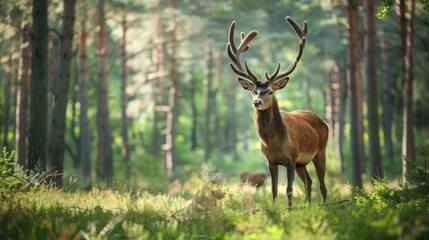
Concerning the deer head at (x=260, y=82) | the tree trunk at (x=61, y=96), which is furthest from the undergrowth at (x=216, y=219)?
the tree trunk at (x=61, y=96)

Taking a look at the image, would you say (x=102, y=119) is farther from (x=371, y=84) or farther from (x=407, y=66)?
(x=407, y=66)

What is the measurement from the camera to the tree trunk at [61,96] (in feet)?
38.8

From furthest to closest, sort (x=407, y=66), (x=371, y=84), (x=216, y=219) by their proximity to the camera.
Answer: (x=407, y=66) → (x=371, y=84) → (x=216, y=219)

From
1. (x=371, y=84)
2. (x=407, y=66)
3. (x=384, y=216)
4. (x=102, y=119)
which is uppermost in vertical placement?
(x=407, y=66)

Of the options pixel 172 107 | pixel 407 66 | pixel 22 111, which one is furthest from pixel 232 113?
pixel 407 66

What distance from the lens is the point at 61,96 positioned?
11984 mm

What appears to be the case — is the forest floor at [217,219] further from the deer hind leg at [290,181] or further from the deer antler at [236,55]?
the deer antler at [236,55]

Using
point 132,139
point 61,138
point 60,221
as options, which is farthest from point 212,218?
point 132,139

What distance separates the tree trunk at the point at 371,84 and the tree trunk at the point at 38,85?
7917mm

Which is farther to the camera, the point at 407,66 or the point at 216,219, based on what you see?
the point at 407,66

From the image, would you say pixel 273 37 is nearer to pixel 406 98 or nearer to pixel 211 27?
pixel 211 27

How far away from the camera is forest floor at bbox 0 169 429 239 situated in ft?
17.7

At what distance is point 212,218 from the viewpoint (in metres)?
6.26

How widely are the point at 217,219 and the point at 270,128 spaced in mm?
2589
